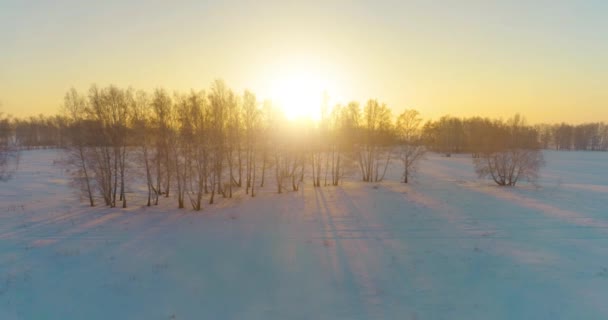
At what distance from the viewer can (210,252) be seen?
517 inches

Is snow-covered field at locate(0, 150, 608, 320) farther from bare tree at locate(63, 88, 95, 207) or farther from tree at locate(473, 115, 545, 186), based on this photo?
tree at locate(473, 115, 545, 186)

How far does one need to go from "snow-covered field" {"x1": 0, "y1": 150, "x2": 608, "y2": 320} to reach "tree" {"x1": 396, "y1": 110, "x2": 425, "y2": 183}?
17176mm

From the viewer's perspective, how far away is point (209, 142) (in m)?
23.7

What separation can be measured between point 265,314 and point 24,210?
24580 millimetres

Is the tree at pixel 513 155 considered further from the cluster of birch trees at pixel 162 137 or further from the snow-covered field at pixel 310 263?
the cluster of birch trees at pixel 162 137

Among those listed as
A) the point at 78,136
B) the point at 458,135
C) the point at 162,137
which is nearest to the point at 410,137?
the point at 162,137

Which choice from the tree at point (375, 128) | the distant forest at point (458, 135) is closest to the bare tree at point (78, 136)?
the tree at point (375, 128)

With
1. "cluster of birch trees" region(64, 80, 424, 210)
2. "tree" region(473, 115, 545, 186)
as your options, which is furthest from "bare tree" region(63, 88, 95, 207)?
Result: "tree" region(473, 115, 545, 186)

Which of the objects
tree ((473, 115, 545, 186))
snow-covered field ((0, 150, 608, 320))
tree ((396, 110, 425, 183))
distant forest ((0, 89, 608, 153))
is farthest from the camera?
distant forest ((0, 89, 608, 153))

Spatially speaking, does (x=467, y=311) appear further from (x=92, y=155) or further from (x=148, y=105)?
(x=92, y=155)

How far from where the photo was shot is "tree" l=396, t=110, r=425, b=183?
38.4 metres

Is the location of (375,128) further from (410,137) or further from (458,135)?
(458,135)

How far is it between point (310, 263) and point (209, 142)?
15702 millimetres

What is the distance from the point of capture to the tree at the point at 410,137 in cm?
3838
